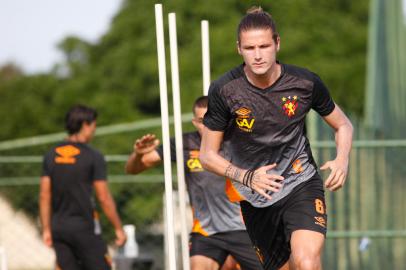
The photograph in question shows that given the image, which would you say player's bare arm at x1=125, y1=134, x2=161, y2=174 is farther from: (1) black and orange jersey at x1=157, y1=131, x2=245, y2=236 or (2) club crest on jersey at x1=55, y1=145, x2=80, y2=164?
(2) club crest on jersey at x1=55, y1=145, x2=80, y2=164

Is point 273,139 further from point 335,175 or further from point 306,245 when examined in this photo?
point 306,245

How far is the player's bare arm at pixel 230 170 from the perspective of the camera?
6.18 m

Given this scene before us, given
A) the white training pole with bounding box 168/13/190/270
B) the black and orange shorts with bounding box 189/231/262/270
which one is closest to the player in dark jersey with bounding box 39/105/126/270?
the black and orange shorts with bounding box 189/231/262/270

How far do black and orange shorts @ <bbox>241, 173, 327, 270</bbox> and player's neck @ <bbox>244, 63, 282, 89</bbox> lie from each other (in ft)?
2.23

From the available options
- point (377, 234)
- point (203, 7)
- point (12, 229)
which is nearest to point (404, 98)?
point (377, 234)

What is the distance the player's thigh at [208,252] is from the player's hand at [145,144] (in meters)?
0.85

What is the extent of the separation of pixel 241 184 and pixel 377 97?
34.7 ft

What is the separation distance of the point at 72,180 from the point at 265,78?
422 cm

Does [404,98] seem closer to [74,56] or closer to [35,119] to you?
[35,119]

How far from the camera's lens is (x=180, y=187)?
754cm

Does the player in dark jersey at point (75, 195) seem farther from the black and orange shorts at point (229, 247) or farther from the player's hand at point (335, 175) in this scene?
the player's hand at point (335, 175)

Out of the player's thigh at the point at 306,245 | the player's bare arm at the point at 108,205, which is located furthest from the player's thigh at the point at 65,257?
the player's thigh at the point at 306,245

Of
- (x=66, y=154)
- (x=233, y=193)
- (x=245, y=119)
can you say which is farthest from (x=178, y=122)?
(x=66, y=154)

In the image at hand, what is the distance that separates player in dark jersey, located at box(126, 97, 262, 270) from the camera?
28.2ft
